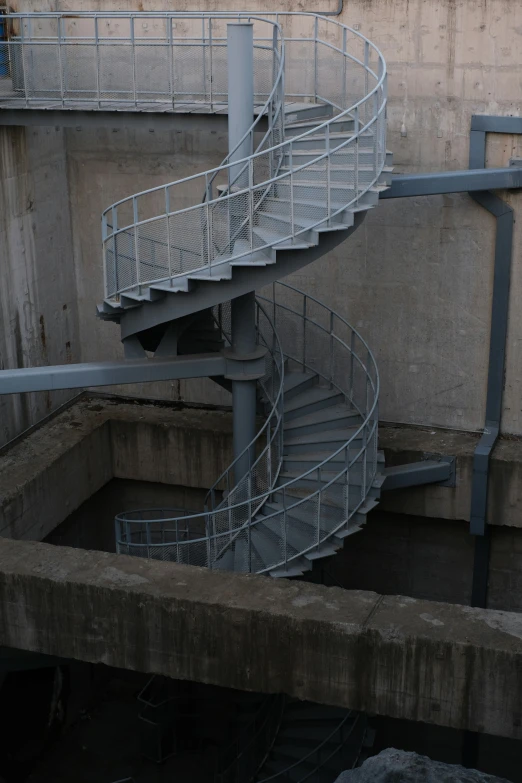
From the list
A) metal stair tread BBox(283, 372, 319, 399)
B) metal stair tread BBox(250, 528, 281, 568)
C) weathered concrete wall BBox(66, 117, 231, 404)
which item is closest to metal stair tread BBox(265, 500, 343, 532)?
metal stair tread BBox(250, 528, 281, 568)

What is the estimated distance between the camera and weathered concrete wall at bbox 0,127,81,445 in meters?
13.3

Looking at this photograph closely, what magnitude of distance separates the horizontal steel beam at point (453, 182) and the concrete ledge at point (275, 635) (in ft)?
15.1

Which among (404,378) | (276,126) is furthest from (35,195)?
(404,378)

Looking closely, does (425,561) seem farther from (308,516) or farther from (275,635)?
(275,635)

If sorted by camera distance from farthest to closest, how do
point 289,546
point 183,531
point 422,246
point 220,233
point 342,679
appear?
point 183,531
point 422,246
point 289,546
point 220,233
point 342,679

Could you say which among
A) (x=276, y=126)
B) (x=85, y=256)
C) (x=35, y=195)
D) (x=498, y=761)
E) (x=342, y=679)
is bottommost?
(x=498, y=761)

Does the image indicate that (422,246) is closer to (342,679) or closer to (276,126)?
(276,126)

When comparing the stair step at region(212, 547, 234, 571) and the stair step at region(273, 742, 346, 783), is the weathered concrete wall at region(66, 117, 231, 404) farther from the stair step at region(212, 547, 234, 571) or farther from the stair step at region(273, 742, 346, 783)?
the stair step at region(273, 742, 346, 783)

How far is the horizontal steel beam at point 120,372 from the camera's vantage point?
10938mm

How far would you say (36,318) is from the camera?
14.1 meters

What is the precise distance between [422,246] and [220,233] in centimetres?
373

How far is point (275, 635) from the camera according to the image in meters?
8.91

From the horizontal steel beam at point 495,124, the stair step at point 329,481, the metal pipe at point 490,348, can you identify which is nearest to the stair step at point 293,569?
the stair step at point 329,481

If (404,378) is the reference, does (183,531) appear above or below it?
below
